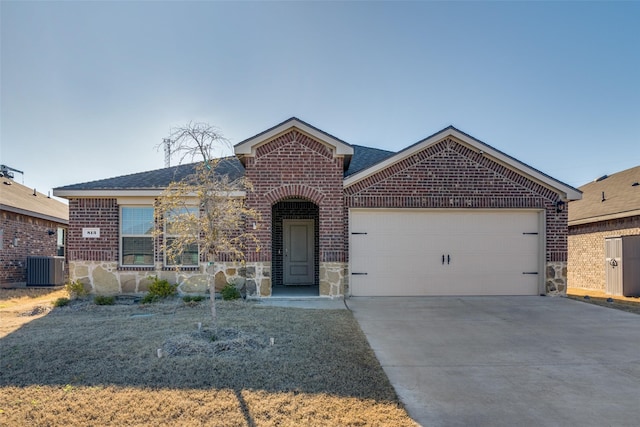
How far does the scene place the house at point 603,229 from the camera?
13.2 metres

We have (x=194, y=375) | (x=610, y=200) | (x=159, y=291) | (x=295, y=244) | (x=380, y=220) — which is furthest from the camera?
(x=610, y=200)

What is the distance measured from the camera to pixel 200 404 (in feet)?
13.5

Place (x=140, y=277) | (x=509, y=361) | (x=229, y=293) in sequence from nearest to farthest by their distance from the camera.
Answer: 1. (x=509, y=361)
2. (x=229, y=293)
3. (x=140, y=277)

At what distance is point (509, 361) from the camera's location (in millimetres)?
5664

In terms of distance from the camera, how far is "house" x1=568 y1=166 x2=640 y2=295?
→ 13.2m

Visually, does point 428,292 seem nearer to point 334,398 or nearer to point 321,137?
point 321,137

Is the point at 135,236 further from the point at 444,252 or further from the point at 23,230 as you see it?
the point at 444,252

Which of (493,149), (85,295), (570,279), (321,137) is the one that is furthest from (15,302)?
(570,279)

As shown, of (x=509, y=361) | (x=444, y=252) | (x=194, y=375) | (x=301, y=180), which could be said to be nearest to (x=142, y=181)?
(x=301, y=180)

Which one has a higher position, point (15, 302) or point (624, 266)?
point (624, 266)

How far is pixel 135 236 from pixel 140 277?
1.12m

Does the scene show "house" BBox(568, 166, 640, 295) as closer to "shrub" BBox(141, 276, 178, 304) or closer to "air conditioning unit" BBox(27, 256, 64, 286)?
"shrub" BBox(141, 276, 178, 304)

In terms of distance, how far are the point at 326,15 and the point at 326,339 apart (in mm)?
8352

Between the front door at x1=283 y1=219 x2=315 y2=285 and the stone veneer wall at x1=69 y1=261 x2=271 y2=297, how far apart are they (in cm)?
325
